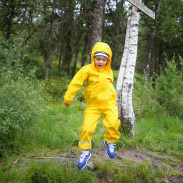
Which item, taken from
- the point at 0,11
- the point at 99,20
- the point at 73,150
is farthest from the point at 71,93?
the point at 0,11

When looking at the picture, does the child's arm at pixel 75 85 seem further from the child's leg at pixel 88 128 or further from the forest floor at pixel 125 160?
the forest floor at pixel 125 160

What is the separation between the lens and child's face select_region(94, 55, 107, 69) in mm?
3096

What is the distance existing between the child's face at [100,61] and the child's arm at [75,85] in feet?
0.73

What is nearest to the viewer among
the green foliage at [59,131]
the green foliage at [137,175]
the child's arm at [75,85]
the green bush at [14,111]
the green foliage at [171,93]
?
the child's arm at [75,85]

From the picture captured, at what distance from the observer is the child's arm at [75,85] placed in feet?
9.40

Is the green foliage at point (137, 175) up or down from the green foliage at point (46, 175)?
down

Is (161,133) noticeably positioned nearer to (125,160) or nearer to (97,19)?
(125,160)

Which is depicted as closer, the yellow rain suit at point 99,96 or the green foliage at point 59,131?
the yellow rain suit at point 99,96

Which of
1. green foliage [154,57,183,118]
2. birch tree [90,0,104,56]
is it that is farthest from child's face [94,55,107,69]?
birch tree [90,0,104,56]

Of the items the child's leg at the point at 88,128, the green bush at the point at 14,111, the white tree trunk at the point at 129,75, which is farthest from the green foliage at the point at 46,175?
the white tree trunk at the point at 129,75

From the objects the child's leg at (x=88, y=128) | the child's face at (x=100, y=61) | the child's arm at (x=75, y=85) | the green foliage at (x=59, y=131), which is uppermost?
the child's face at (x=100, y=61)

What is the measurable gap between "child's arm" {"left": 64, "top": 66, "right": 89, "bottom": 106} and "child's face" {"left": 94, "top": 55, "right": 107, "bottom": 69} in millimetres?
223

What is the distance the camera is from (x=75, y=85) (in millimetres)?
2971

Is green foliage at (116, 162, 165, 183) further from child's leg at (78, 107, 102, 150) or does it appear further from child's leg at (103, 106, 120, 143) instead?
child's leg at (78, 107, 102, 150)
